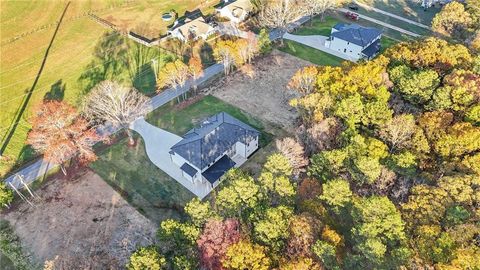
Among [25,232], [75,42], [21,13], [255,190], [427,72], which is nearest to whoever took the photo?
[255,190]

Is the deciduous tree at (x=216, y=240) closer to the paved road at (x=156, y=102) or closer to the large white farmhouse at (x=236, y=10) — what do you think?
the paved road at (x=156, y=102)

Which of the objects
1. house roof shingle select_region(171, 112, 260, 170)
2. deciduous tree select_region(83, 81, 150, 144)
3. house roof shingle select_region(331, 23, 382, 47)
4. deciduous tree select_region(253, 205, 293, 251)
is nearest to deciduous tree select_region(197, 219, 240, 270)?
deciduous tree select_region(253, 205, 293, 251)

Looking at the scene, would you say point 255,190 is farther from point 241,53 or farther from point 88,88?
point 88,88

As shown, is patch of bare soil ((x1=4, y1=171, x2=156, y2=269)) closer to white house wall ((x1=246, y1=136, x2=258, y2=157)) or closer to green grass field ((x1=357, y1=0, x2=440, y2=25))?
white house wall ((x1=246, y1=136, x2=258, y2=157))

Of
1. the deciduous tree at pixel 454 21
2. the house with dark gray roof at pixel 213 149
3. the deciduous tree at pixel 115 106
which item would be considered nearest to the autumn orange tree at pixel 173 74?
the deciduous tree at pixel 115 106

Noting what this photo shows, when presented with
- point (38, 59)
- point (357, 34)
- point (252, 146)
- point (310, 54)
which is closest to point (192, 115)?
point (252, 146)

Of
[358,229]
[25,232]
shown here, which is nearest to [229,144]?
[358,229]
